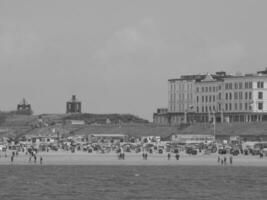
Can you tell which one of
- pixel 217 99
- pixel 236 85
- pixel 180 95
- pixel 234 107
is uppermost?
pixel 236 85

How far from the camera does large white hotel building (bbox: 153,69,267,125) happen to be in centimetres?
17775

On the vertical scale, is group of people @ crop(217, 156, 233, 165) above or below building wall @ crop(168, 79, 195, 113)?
below

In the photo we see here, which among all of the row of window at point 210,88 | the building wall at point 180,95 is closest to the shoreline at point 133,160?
the row of window at point 210,88
